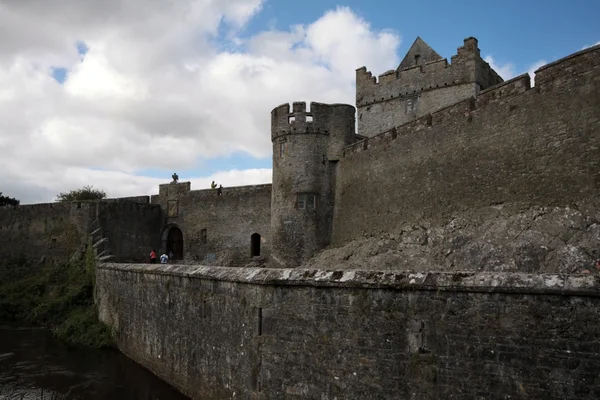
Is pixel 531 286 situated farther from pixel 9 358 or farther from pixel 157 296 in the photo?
pixel 9 358

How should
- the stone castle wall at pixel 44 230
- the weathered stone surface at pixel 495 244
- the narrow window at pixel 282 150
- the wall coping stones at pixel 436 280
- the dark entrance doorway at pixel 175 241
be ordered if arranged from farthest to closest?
the dark entrance doorway at pixel 175 241 < the stone castle wall at pixel 44 230 < the narrow window at pixel 282 150 < the weathered stone surface at pixel 495 244 < the wall coping stones at pixel 436 280

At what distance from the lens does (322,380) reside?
6.08 meters

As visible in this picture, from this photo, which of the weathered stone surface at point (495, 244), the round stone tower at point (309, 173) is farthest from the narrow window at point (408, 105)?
the weathered stone surface at point (495, 244)

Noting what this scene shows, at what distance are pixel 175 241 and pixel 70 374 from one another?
15.4 m

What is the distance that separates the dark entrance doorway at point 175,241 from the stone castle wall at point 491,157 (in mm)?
12325

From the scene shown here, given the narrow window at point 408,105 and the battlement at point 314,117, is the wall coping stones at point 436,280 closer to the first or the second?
the battlement at point 314,117

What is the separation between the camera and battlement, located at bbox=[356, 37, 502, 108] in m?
22.1

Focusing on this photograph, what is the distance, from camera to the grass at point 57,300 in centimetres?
1687

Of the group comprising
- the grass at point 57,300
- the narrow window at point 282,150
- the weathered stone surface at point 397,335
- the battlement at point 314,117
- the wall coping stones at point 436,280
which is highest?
the battlement at point 314,117

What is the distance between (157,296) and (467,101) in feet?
33.8

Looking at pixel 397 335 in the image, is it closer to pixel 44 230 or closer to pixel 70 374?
pixel 70 374

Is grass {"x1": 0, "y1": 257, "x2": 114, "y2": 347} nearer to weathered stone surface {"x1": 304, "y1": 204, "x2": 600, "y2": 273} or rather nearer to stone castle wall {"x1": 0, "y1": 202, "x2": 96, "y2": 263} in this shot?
stone castle wall {"x1": 0, "y1": 202, "x2": 96, "y2": 263}

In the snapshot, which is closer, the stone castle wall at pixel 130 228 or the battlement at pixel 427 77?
the battlement at pixel 427 77

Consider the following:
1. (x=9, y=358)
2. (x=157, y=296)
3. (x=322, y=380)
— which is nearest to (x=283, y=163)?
Answer: (x=157, y=296)
